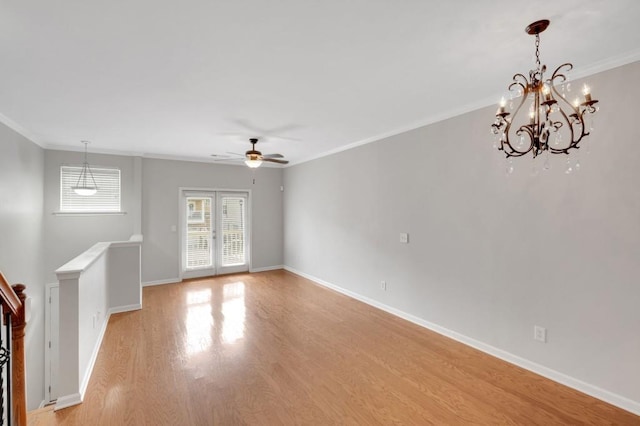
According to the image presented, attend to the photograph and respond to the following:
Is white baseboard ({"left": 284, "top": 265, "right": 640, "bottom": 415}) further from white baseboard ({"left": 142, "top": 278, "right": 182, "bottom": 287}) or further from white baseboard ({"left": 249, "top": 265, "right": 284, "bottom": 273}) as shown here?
white baseboard ({"left": 142, "top": 278, "right": 182, "bottom": 287})

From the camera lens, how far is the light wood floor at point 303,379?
2.28 meters

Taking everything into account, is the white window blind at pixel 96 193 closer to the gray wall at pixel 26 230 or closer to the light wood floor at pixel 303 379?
the gray wall at pixel 26 230

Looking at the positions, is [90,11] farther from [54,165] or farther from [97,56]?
[54,165]

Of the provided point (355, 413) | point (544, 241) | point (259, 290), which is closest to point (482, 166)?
point (544, 241)

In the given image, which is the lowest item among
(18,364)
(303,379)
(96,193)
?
(303,379)

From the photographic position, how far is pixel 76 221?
5434mm

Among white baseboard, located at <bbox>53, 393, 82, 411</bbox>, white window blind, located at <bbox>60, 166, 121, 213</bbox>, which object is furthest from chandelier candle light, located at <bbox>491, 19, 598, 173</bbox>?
white window blind, located at <bbox>60, 166, 121, 213</bbox>

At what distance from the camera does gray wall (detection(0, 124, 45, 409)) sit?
3715mm

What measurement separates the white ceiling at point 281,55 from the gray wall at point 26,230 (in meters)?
0.55

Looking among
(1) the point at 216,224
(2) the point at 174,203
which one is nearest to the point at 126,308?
(2) the point at 174,203

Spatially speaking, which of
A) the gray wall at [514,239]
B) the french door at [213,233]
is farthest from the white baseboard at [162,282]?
the gray wall at [514,239]

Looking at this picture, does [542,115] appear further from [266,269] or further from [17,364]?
[266,269]

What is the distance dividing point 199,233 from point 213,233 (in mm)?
312

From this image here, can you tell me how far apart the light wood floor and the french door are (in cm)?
240
